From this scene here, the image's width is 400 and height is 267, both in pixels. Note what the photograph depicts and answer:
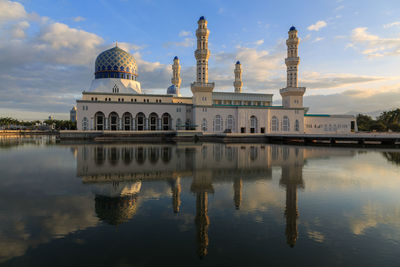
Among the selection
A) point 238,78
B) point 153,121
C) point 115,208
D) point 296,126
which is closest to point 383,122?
point 296,126

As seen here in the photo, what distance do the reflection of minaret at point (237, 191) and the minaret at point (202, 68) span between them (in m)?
38.6

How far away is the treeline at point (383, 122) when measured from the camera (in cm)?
5944

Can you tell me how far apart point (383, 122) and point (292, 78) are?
31044mm

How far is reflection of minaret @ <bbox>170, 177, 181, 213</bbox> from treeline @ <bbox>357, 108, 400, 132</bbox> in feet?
216

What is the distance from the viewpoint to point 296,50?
166ft

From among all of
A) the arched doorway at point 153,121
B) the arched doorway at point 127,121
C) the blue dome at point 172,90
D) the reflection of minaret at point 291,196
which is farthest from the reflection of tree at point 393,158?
the blue dome at point 172,90

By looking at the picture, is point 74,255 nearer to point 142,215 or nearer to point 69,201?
point 142,215

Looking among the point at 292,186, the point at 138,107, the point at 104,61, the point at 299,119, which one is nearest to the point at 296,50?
the point at 299,119

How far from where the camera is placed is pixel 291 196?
8.55 meters

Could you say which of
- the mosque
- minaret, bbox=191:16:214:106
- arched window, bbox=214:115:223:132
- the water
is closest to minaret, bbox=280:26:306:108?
the mosque

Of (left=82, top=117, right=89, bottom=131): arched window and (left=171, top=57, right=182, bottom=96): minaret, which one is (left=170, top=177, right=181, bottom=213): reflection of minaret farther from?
(left=171, top=57, right=182, bottom=96): minaret

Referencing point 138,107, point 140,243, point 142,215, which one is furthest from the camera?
point 138,107

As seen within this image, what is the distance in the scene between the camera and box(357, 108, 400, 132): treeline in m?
59.4

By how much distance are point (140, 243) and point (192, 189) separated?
4453 millimetres
